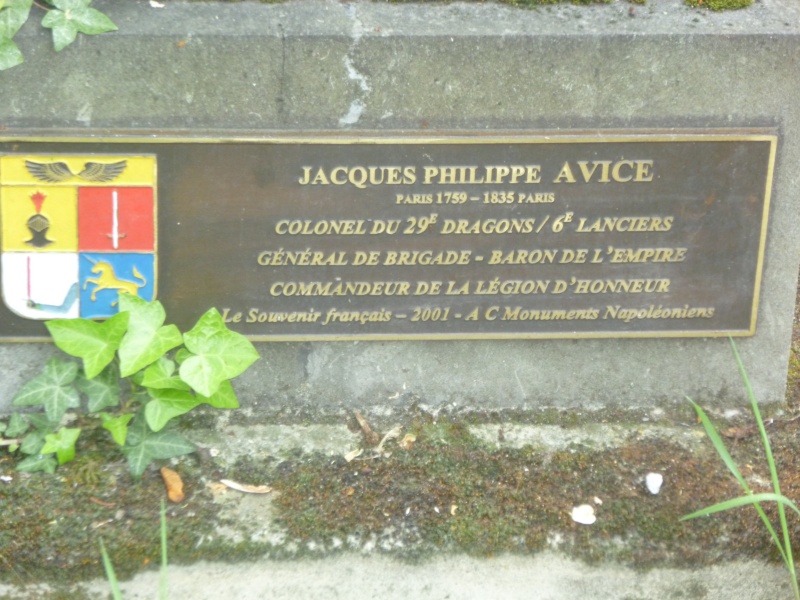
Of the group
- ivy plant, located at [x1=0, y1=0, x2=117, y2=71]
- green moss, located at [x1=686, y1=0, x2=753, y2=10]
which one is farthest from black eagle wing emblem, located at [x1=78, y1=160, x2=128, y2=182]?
green moss, located at [x1=686, y1=0, x2=753, y2=10]

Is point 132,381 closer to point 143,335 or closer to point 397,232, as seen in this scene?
point 143,335

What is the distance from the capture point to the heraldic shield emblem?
2.70 m

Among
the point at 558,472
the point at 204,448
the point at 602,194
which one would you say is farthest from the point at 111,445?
the point at 602,194

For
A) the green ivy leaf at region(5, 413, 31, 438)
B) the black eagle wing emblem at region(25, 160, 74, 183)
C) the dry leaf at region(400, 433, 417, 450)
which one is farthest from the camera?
the dry leaf at region(400, 433, 417, 450)

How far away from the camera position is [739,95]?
9.27ft

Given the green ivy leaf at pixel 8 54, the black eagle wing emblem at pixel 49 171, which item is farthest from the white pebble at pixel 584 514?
the green ivy leaf at pixel 8 54

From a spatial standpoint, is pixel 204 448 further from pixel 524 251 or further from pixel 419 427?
pixel 524 251

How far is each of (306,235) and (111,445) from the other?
1035 mm

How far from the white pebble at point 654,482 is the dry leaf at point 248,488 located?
133cm

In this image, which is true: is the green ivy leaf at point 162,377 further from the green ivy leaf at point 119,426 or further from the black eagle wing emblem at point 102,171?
the black eagle wing emblem at point 102,171

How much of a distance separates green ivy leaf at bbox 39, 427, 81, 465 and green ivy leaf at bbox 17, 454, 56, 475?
0.02 meters

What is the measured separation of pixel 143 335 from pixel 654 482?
184cm

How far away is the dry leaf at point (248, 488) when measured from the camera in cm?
272

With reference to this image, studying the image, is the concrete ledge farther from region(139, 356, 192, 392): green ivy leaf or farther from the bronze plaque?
the bronze plaque
